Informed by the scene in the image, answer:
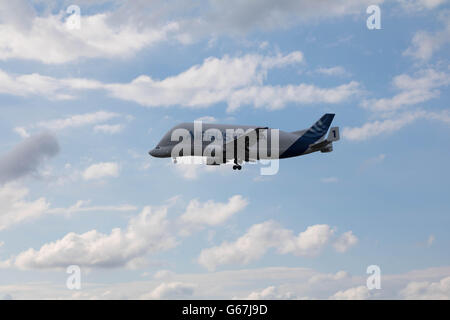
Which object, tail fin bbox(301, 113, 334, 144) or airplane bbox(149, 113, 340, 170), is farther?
tail fin bbox(301, 113, 334, 144)

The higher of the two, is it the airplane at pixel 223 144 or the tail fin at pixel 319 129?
the tail fin at pixel 319 129

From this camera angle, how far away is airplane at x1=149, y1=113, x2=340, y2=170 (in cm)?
6706

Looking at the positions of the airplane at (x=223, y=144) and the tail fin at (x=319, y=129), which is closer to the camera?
the airplane at (x=223, y=144)

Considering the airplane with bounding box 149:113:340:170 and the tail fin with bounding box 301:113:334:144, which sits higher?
the tail fin with bounding box 301:113:334:144

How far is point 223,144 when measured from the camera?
2657 inches

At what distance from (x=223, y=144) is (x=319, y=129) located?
77.7 feet

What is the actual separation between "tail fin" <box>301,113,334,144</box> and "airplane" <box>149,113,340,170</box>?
357 cm

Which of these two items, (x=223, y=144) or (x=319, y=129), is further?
(x=319, y=129)

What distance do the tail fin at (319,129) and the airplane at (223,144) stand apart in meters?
3.57

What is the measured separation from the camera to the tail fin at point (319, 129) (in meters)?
82.2

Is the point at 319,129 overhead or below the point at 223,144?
overhead
